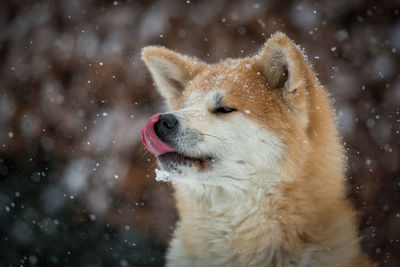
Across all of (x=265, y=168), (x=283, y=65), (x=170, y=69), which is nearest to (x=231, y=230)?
(x=265, y=168)

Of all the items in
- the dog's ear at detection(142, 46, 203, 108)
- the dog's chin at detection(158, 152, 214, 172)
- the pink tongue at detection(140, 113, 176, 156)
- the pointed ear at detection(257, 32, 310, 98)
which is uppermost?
the dog's ear at detection(142, 46, 203, 108)

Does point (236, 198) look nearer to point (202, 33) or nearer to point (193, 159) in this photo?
point (193, 159)

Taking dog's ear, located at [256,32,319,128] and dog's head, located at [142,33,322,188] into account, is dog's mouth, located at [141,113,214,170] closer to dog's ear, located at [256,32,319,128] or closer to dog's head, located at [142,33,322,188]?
dog's head, located at [142,33,322,188]

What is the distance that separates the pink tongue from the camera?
204 cm

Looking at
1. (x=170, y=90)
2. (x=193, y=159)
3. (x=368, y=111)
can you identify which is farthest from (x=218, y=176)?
(x=368, y=111)

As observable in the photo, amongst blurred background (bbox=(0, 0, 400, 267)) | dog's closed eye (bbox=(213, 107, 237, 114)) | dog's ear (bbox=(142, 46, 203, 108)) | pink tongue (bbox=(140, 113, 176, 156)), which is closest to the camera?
pink tongue (bbox=(140, 113, 176, 156))

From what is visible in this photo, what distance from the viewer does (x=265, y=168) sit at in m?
2.11

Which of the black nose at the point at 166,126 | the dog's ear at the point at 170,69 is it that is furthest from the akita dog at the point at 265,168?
the dog's ear at the point at 170,69

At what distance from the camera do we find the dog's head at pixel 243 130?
207 cm

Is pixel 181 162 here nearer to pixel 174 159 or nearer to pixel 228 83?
pixel 174 159

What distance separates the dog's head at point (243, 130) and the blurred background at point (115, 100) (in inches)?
83.4

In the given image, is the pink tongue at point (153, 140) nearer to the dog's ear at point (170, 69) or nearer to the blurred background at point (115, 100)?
the dog's ear at point (170, 69)

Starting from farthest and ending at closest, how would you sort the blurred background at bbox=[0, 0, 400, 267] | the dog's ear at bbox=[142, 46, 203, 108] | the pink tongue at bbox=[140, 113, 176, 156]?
1. the blurred background at bbox=[0, 0, 400, 267]
2. the dog's ear at bbox=[142, 46, 203, 108]
3. the pink tongue at bbox=[140, 113, 176, 156]

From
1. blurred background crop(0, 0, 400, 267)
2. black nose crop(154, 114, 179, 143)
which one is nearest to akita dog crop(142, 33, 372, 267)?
black nose crop(154, 114, 179, 143)
